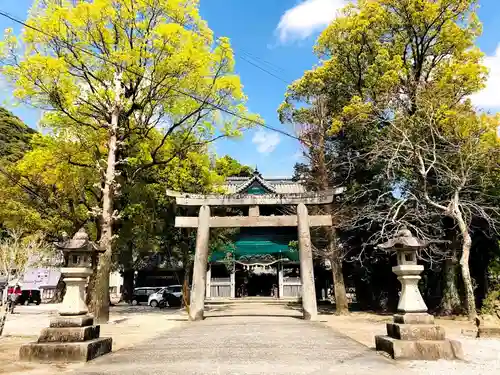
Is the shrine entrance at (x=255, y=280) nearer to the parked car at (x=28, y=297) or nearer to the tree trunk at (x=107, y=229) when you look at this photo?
the parked car at (x=28, y=297)

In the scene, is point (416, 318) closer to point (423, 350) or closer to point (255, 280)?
point (423, 350)

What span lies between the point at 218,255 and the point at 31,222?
1371 centimetres

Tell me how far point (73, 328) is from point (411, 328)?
6.53m

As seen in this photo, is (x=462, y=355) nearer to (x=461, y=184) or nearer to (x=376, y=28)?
(x=461, y=184)

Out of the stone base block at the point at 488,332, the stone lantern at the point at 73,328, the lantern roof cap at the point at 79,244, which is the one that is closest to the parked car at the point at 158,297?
the lantern roof cap at the point at 79,244

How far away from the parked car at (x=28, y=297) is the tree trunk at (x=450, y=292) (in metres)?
29.3

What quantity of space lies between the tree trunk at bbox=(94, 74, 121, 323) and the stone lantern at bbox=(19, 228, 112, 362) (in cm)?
548

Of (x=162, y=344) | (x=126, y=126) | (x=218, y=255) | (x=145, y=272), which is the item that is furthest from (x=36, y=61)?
(x=145, y=272)

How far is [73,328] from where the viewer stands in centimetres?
757

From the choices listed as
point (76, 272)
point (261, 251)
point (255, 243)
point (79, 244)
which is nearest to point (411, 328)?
point (76, 272)

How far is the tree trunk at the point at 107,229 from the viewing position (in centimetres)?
1415

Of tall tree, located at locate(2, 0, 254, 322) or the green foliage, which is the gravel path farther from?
the green foliage

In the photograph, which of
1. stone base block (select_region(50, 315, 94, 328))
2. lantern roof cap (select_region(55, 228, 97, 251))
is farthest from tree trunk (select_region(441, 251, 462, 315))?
stone base block (select_region(50, 315, 94, 328))

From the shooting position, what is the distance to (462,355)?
7.51m
